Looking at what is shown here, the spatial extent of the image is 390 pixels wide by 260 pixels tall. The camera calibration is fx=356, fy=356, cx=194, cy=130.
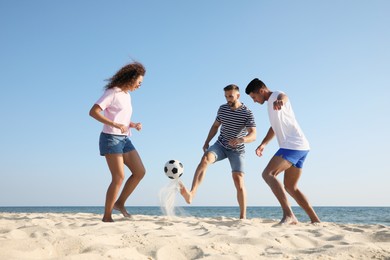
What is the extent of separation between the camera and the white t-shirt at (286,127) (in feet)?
15.9

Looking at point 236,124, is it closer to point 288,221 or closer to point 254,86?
point 254,86

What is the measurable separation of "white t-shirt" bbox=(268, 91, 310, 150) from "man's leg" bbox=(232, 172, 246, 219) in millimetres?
1059

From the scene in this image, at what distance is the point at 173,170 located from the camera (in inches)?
202

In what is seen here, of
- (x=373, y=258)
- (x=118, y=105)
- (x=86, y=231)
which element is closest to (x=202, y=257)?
(x=373, y=258)

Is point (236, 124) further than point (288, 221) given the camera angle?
Yes

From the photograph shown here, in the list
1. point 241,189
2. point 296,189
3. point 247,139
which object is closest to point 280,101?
point 247,139

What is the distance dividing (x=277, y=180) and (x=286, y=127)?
73cm

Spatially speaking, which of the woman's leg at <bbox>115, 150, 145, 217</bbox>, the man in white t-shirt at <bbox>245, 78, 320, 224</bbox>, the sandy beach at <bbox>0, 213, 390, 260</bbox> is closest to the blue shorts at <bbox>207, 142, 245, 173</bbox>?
the man in white t-shirt at <bbox>245, 78, 320, 224</bbox>

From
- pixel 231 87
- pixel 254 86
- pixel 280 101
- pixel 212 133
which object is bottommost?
pixel 212 133

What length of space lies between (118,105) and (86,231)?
198 centimetres

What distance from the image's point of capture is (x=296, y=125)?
16.1 feet

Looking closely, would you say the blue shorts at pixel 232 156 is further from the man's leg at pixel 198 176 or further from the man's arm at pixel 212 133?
the man's arm at pixel 212 133

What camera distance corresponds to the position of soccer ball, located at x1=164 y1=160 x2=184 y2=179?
16.8 ft

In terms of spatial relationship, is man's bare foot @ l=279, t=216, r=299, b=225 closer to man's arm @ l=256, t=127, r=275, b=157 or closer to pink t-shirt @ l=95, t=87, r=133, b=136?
man's arm @ l=256, t=127, r=275, b=157
